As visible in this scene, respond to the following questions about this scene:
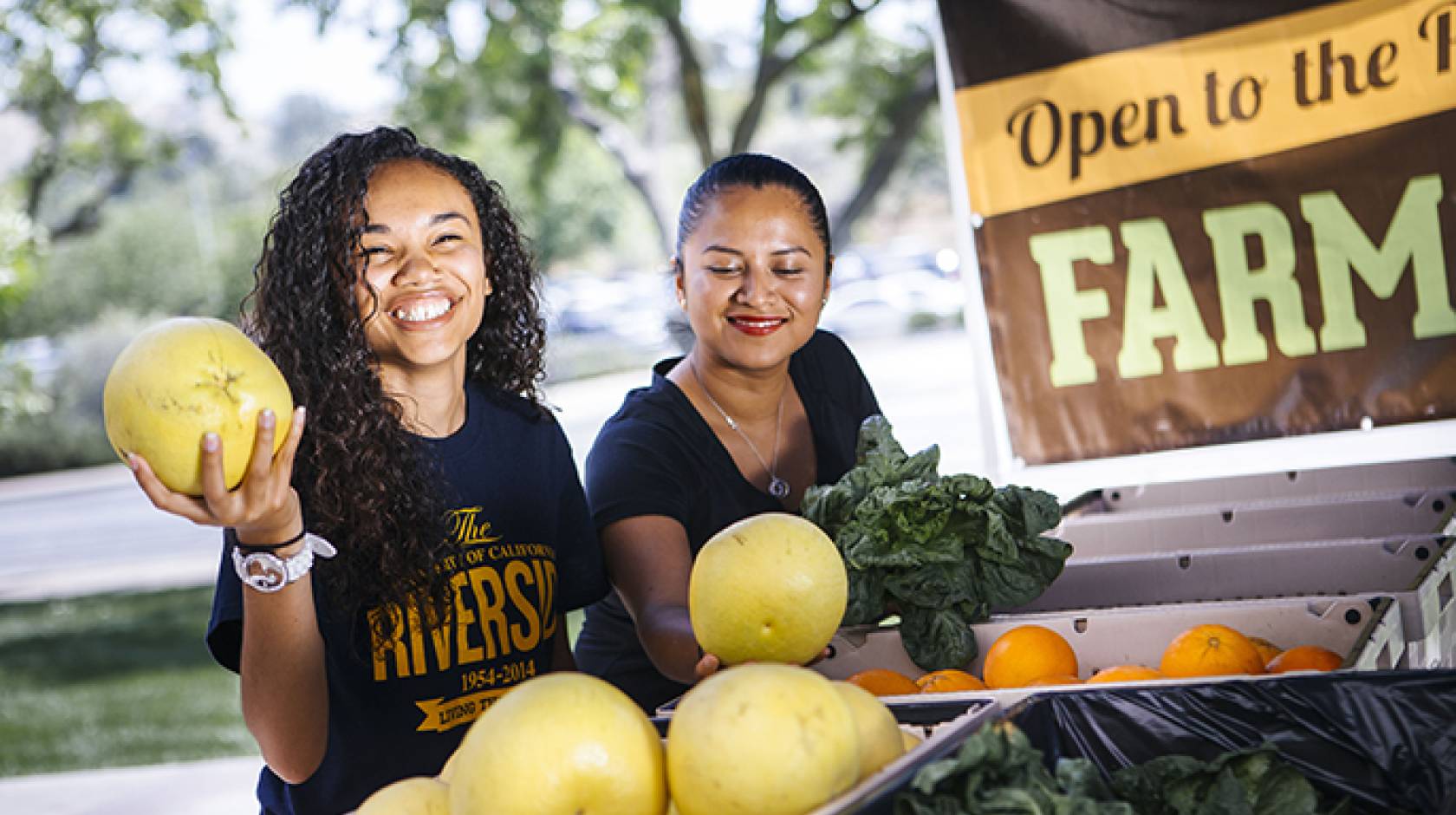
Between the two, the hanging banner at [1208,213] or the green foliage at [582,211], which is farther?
the green foliage at [582,211]

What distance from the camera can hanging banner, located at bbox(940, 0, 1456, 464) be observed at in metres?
3.63

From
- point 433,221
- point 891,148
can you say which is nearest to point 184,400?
point 433,221

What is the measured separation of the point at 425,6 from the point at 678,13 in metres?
1.37

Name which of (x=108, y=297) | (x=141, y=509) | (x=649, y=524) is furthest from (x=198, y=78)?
(x=108, y=297)

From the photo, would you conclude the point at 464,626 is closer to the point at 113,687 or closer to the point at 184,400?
the point at 184,400

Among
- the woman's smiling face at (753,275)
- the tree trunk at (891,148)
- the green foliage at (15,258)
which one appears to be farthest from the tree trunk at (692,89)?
the woman's smiling face at (753,275)

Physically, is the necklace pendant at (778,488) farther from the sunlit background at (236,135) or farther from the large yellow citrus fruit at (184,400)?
the large yellow citrus fruit at (184,400)

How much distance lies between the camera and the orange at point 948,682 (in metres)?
2.10

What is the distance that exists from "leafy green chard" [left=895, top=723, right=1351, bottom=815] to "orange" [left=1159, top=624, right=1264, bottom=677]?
42cm

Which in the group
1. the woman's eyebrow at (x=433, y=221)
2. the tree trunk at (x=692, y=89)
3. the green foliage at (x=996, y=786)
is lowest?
the green foliage at (x=996, y=786)

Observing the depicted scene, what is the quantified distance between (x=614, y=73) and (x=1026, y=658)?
6.56 meters

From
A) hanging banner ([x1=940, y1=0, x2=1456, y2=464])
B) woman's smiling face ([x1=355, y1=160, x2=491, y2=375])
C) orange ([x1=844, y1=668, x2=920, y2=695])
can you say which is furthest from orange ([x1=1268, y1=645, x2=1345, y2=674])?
hanging banner ([x1=940, y1=0, x2=1456, y2=464])

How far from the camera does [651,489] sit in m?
2.64

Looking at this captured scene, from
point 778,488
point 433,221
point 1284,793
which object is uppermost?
point 433,221
